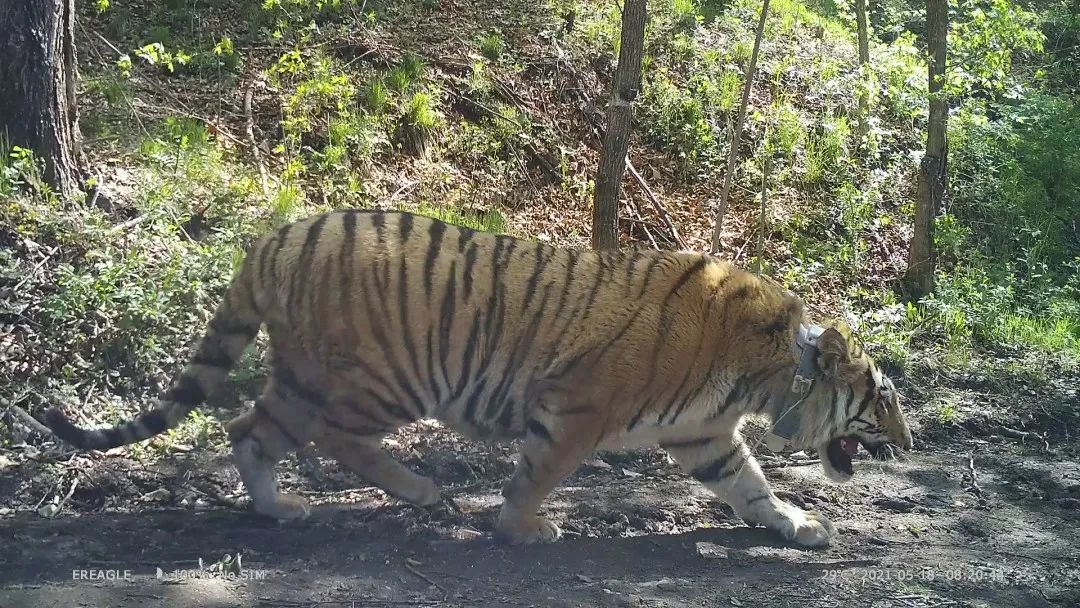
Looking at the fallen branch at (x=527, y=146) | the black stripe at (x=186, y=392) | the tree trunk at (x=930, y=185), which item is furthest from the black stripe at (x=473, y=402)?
the tree trunk at (x=930, y=185)

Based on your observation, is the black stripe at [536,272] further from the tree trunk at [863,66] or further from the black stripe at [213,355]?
the tree trunk at [863,66]

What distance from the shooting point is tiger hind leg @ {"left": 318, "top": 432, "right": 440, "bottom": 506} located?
434 cm

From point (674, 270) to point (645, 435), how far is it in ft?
2.57

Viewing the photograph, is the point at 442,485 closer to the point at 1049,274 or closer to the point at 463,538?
the point at 463,538

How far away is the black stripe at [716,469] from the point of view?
15.6ft

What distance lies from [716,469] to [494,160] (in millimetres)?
4341

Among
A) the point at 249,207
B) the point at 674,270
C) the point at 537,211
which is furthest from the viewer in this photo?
the point at 537,211

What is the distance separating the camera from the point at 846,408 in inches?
187

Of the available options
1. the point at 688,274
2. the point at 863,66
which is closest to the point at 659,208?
the point at 863,66

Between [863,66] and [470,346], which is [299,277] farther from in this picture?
[863,66]

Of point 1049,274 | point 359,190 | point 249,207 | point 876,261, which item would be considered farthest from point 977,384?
point 249,207

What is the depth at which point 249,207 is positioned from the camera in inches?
271

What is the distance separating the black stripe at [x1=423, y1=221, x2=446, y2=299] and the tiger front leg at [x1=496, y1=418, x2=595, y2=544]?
2.51 ft

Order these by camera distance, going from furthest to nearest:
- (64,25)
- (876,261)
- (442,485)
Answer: (876,261) → (64,25) → (442,485)
